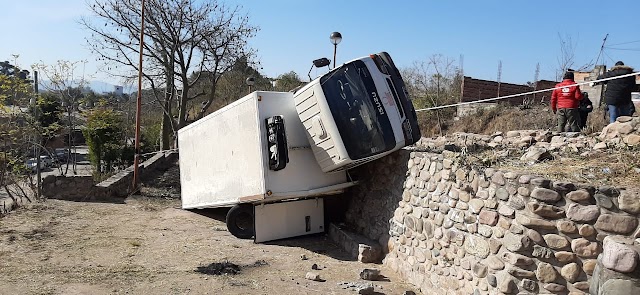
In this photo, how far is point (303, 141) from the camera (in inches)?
305

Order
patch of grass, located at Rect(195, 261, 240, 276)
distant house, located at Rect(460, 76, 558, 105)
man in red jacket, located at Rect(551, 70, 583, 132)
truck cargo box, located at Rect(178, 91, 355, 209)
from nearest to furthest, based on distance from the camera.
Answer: patch of grass, located at Rect(195, 261, 240, 276)
truck cargo box, located at Rect(178, 91, 355, 209)
man in red jacket, located at Rect(551, 70, 583, 132)
distant house, located at Rect(460, 76, 558, 105)

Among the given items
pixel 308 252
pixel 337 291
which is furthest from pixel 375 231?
pixel 337 291

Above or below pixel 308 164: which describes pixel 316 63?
above

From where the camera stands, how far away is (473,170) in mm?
5324

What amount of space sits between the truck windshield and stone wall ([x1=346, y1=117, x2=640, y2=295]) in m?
0.54

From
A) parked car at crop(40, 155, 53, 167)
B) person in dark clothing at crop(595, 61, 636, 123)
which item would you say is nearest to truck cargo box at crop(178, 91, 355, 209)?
person in dark clothing at crop(595, 61, 636, 123)

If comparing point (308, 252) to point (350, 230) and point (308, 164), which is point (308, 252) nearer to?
point (350, 230)

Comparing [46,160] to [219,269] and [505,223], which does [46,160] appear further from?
[505,223]

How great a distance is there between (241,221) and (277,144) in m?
2.18

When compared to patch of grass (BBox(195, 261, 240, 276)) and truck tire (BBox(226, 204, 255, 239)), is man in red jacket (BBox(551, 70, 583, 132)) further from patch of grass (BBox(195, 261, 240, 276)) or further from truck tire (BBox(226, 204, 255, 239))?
patch of grass (BBox(195, 261, 240, 276))

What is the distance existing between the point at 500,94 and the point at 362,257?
11732 mm

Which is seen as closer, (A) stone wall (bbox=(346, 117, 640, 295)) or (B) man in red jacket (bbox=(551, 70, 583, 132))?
(A) stone wall (bbox=(346, 117, 640, 295))

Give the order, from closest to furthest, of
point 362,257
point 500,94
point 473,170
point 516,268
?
1. point 516,268
2. point 473,170
3. point 362,257
4. point 500,94

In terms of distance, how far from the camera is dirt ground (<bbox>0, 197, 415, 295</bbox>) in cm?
596
